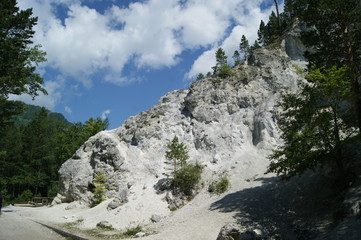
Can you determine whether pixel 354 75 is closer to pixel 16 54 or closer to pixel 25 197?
pixel 16 54

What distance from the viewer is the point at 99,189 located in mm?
26906

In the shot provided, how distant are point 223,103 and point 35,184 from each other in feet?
126

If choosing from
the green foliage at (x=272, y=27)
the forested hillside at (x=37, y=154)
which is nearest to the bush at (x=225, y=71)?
the green foliage at (x=272, y=27)

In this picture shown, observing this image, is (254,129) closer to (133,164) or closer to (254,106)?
(254,106)

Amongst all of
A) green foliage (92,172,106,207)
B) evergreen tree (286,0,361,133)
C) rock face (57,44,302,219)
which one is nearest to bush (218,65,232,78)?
rock face (57,44,302,219)

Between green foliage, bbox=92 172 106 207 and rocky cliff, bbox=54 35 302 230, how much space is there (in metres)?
0.64

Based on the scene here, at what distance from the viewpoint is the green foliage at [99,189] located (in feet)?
87.2

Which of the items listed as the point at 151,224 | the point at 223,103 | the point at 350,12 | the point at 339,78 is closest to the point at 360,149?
the point at 339,78

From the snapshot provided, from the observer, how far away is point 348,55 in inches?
549

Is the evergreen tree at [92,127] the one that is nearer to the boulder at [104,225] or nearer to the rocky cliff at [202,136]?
the rocky cliff at [202,136]

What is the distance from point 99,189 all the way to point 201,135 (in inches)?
496

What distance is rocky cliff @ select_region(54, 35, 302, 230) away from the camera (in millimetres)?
25844

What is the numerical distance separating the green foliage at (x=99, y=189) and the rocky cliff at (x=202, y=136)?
636 mm

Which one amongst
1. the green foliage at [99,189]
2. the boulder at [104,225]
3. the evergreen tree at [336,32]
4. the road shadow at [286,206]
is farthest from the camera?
the green foliage at [99,189]
